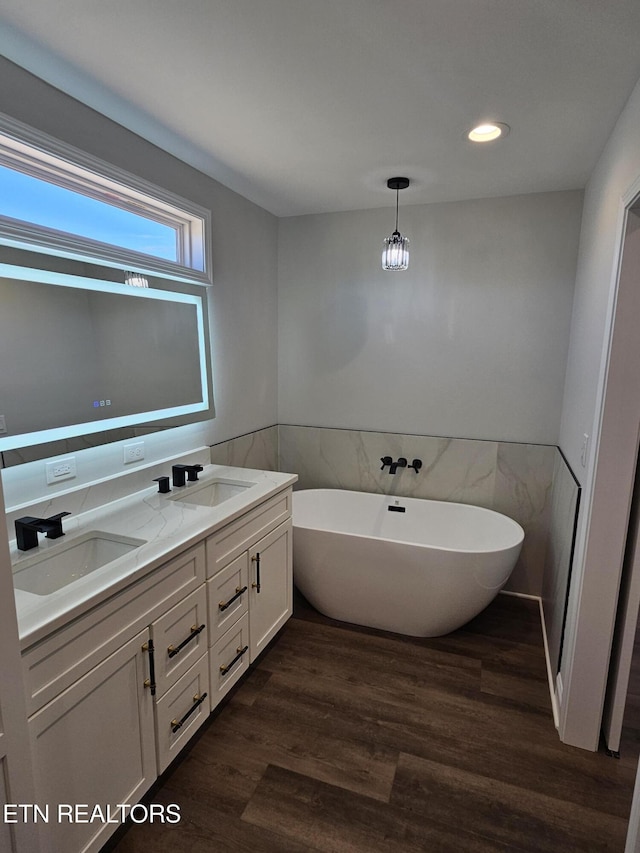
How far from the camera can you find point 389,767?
1.85 metres

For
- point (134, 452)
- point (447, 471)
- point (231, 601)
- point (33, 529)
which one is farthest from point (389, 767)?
point (447, 471)

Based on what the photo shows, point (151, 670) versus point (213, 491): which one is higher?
point (213, 491)

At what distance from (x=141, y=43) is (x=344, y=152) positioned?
1.05m

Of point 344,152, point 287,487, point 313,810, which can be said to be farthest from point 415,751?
point 344,152

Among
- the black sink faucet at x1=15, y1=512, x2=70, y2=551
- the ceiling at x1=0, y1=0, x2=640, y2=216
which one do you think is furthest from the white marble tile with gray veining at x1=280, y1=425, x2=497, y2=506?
the black sink faucet at x1=15, y1=512, x2=70, y2=551

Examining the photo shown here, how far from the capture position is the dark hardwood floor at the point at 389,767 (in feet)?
5.24

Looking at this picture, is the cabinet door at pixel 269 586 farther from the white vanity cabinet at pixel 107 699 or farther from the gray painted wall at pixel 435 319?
the gray painted wall at pixel 435 319

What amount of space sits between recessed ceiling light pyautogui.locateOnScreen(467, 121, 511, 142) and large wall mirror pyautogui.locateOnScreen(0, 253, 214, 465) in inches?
60.1

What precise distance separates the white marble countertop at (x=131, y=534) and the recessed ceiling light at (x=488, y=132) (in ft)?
6.02

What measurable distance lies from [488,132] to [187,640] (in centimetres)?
242

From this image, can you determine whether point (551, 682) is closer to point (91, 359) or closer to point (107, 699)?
point (107, 699)

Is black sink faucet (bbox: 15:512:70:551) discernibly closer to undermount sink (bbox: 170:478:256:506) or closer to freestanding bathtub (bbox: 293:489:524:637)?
undermount sink (bbox: 170:478:256:506)

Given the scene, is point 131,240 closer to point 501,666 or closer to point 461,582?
point 461,582

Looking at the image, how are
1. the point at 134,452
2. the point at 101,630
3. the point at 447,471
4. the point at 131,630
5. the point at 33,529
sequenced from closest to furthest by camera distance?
the point at 101,630, the point at 131,630, the point at 33,529, the point at 134,452, the point at 447,471
